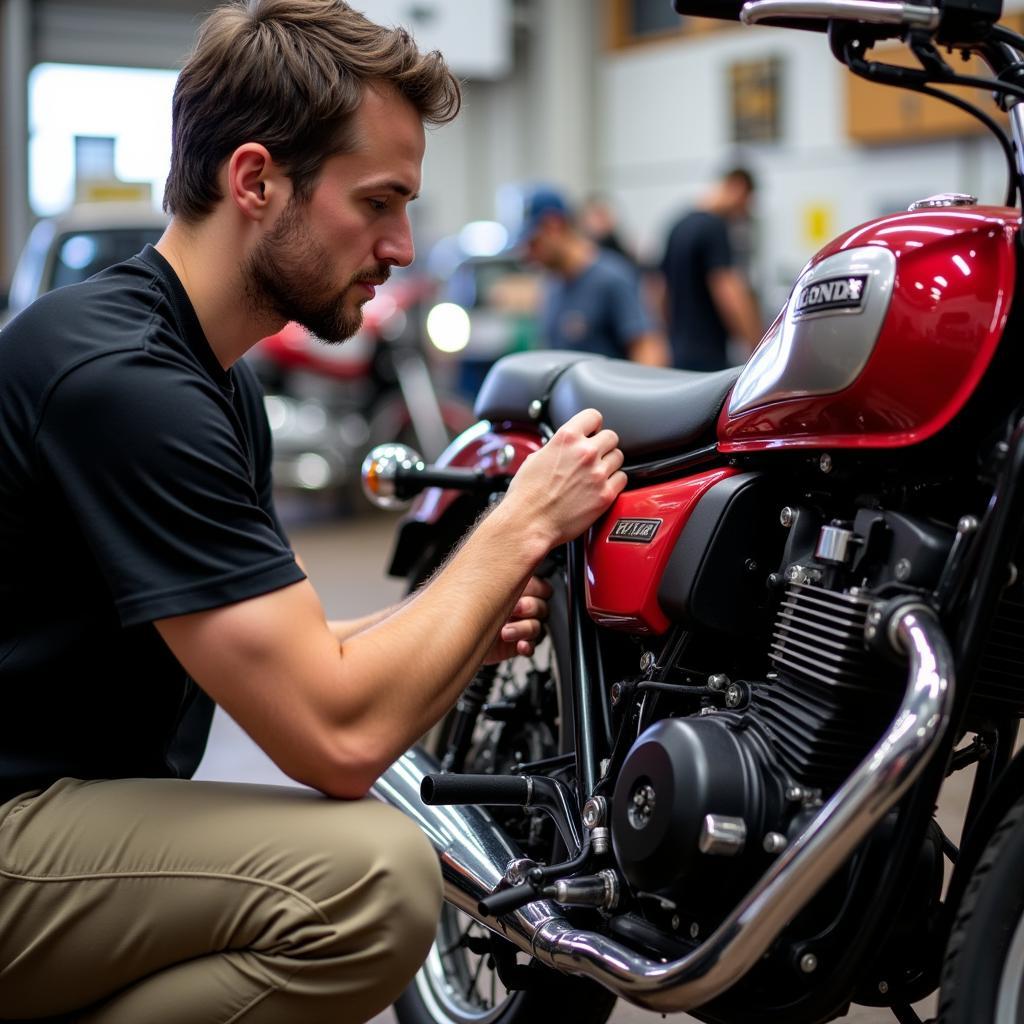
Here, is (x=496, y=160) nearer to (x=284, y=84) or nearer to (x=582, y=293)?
(x=582, y=293)

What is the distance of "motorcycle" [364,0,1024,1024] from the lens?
1.37 m

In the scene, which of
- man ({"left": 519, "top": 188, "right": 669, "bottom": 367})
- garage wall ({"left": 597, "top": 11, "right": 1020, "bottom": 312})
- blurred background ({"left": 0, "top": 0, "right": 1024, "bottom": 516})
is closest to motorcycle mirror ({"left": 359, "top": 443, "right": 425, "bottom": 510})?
man ({"left": 519, "top": 188, "right": 669, "bottom": 367})

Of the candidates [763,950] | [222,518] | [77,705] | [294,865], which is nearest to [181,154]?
[222,518]

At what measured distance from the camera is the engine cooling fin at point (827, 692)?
1455 mm

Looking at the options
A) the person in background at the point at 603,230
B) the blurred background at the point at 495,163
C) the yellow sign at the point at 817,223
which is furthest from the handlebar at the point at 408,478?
the yellow sign at the point at 817,223

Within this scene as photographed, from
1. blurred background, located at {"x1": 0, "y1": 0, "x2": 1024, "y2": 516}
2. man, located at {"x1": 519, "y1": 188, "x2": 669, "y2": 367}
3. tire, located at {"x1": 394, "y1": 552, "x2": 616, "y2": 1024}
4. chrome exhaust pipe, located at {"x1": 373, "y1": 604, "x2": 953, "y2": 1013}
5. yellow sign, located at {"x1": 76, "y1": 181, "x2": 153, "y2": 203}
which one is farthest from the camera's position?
blurred background, located at {"x1": 0, "y1": 0, "x2": 1024, "y2": 516}

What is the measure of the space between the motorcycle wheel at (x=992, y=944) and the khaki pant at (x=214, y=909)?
55 cm

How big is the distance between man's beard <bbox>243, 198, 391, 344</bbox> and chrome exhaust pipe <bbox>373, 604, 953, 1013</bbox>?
29.4 inches

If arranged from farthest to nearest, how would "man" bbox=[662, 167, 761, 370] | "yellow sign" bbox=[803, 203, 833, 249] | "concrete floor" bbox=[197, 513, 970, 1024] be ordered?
"yellow sign" bbox=[803, 203, 833, 249], "man" bbox=[662, 167, 761, 370], "concrete floor" bbox=[197, 513, 970, 1024]

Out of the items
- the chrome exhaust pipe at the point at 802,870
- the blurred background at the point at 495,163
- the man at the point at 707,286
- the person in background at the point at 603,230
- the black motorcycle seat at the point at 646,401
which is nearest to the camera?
the chrome exhaust pipe at the point at 802,870

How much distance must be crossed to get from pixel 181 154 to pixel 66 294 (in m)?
0.24

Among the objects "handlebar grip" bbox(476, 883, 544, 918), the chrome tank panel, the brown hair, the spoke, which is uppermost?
the brown hair

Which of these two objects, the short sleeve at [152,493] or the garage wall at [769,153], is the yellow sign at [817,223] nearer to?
the garage wall at [769,153]

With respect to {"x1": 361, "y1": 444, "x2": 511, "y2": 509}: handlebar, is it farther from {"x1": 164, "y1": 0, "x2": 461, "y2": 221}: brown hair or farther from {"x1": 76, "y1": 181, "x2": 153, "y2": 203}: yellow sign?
{"x1": 76, "y1": 181, "x2": 153, "y2": 203}: yellow sign
